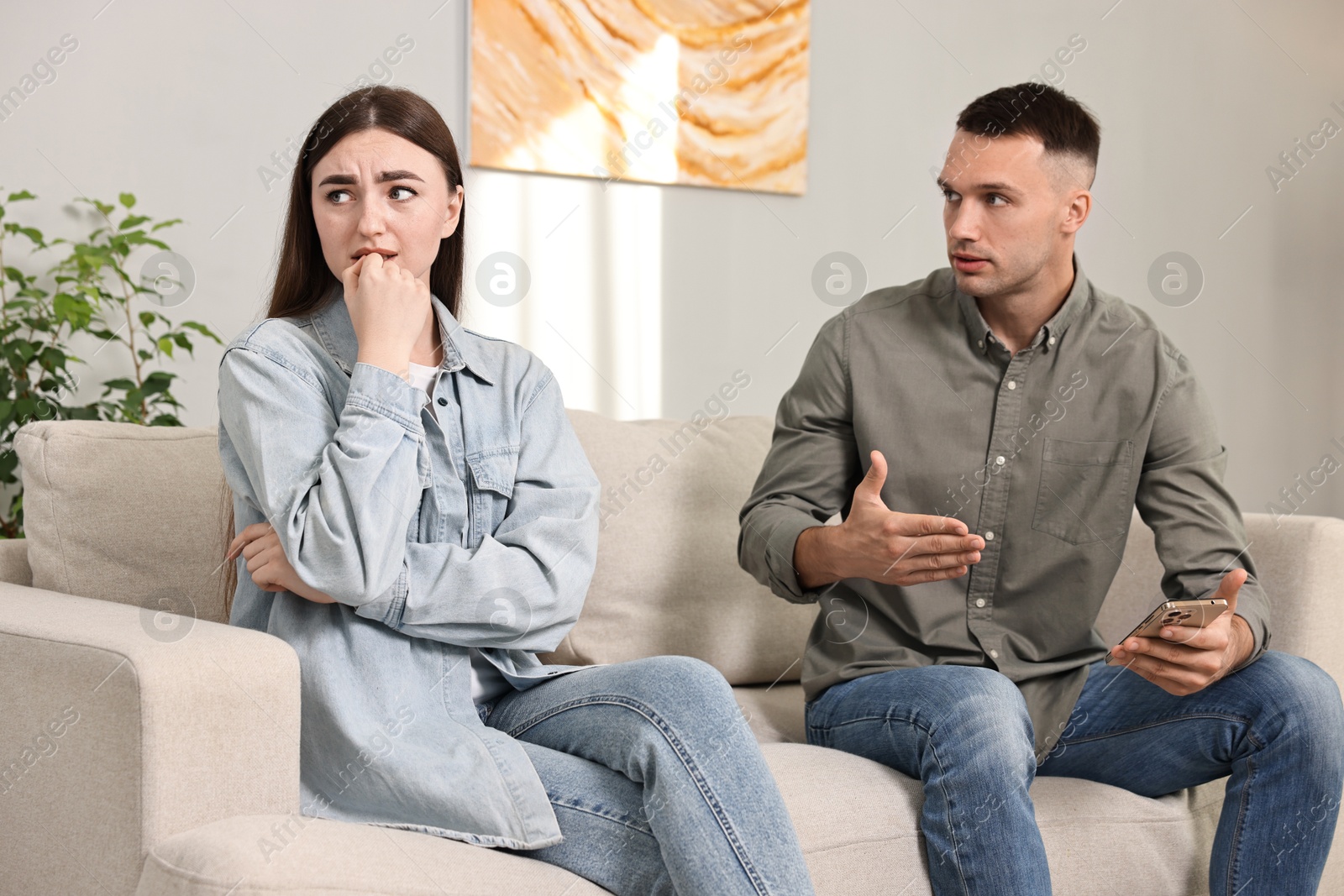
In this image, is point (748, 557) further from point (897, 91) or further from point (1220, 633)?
point (897, 91)

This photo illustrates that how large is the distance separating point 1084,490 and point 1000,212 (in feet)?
1.33

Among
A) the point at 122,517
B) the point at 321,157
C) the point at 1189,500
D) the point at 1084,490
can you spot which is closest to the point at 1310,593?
the point at 1189,500

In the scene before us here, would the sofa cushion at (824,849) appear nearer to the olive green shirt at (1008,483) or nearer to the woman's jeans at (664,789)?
the woman's jeans at (664,789)

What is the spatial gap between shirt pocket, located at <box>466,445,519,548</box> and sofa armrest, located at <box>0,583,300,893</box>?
278 millimetres

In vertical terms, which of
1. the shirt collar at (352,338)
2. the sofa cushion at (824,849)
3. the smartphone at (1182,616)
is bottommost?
the sofa cushion at (824,849)

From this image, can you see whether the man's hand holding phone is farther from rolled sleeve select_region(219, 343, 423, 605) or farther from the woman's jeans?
rolled sleeve select_region(219, 343, 423, 605)

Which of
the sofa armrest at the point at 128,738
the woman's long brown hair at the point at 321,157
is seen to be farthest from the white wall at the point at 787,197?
the sofa armrest at the point at 128,738

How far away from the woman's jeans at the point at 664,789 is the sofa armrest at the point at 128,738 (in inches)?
10.5

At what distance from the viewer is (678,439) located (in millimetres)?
1835

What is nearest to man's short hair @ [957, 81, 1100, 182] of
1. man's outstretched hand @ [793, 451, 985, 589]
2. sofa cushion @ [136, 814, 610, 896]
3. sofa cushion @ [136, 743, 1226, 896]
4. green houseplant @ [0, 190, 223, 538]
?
man's outstretched hand @ [793, 451, 985, 589]

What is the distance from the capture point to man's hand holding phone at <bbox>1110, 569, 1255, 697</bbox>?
133 centimetres

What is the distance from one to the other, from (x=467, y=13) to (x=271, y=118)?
49 centimetres

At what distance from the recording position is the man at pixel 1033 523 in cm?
135

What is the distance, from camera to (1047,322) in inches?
63.9
